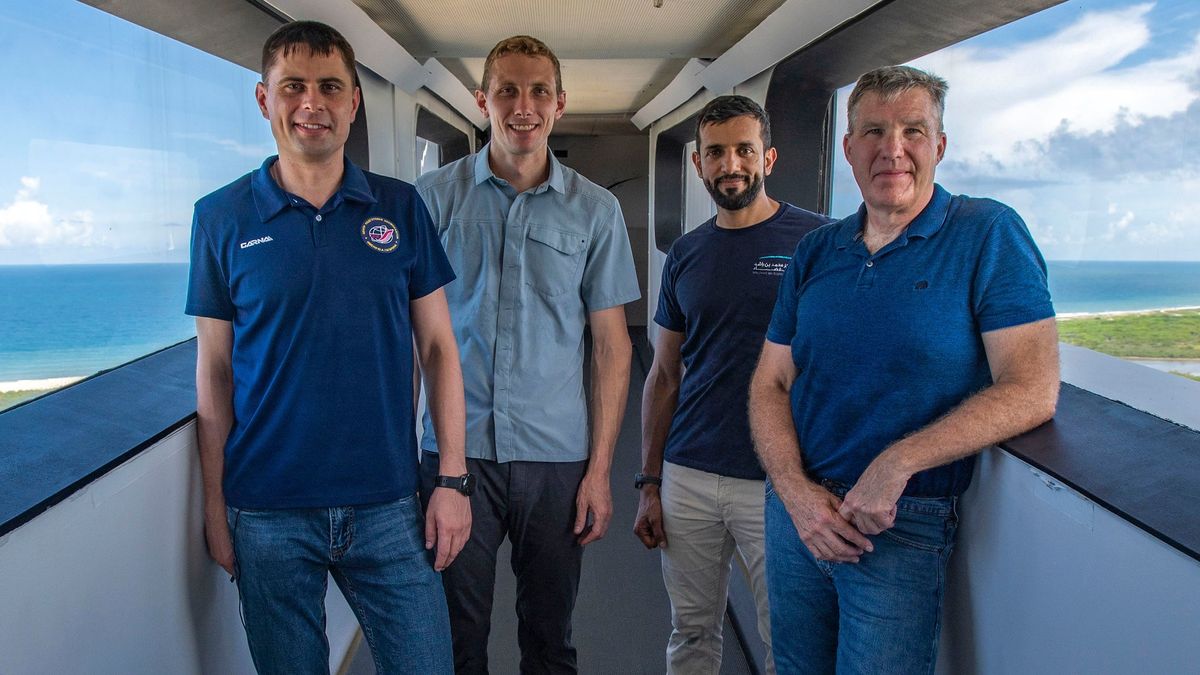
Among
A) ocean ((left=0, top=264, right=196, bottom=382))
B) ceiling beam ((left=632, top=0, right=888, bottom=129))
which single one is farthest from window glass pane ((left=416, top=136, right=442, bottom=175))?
ocean ((left=0, top=264, right=196, bottom=382))

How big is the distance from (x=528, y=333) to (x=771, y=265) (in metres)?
0.69

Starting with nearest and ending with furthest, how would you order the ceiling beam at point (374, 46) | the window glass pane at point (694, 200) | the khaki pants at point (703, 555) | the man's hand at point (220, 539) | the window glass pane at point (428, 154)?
the man's hand at point (220, 539)
the khaki pants at point (703, 555)
the ceiling beam at point (374, 46)
the window glass pane at point (694, 200)
the window glass pane at point (428, 154)

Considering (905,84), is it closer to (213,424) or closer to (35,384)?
(213,424)

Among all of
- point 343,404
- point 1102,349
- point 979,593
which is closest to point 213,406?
point 343,404

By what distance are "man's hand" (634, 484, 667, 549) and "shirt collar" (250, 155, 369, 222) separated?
1.23 m

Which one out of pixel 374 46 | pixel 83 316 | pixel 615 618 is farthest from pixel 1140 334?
pixel 374 46

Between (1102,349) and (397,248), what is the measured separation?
1711 millimetres

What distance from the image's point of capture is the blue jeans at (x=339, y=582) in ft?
5.20

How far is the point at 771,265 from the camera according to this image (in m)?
2.14

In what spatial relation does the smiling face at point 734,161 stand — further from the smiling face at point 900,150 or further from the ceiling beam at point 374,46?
the ceiling beam at point 374,46

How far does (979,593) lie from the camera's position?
1.41 metres

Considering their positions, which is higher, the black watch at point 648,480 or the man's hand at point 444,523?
the man's hand at point 444,523

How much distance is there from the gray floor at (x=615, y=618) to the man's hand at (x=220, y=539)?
4.71 ft

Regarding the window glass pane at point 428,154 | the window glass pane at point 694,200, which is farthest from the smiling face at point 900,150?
the window glass pane at point 428,154
